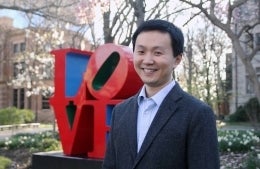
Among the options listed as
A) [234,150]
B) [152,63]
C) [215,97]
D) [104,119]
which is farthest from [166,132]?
[215,97]

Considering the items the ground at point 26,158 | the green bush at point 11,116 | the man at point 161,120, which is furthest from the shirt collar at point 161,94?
the green bush at point 11,116

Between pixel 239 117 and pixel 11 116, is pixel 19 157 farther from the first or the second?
pixel 239 117

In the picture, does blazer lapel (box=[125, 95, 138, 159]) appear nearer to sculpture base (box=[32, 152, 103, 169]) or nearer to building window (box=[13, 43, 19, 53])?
sculpture base (box=[32, 152, 103, 169])

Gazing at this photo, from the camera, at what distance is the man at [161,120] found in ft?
6.59

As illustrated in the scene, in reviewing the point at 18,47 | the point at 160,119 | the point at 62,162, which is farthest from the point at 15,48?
the point at 160,119

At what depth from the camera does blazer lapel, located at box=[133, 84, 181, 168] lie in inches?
80.6

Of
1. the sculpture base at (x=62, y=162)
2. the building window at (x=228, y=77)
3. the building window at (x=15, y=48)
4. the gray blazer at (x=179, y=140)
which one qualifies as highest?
the building window at (x=15, y=48)

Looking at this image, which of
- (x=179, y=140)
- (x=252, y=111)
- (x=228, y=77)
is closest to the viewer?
(x=179, y=140)

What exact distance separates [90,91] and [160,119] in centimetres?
465

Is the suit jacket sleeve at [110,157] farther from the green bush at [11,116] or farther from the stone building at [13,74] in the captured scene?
the stone building at [13,74]

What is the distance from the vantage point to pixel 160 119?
81.5 inches

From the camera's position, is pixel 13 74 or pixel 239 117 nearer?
pixel 239 117

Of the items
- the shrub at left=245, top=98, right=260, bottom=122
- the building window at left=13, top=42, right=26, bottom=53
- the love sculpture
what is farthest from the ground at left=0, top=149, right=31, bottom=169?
the building window at left=13, top=42, right=26, bottom=53

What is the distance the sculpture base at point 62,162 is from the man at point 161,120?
4013 millimetres
